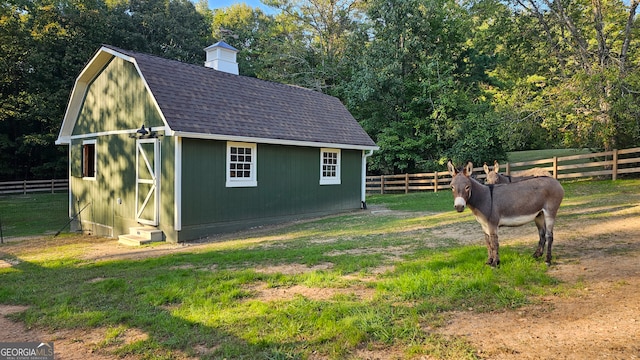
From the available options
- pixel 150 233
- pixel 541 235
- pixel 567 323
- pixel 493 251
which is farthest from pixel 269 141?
pixel 567 323

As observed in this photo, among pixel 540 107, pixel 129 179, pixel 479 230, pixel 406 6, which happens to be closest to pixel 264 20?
pixel 406 6

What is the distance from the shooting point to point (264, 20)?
39.0 meters

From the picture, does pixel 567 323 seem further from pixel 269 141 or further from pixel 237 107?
pixel 237 107

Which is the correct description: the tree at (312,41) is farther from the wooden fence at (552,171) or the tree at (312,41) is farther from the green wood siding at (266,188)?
the green wood siding at (266,188)

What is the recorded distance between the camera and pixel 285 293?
15.9ft

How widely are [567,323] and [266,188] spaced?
371 inches

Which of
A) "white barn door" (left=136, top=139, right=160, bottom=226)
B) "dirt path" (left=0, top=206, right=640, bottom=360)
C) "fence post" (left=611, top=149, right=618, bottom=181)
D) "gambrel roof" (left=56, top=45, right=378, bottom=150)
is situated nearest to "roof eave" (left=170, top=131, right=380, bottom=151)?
"gambrel roof" (left=56, top=45, right=378, bottom=150)

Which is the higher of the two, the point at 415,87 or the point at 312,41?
the point at 312,41

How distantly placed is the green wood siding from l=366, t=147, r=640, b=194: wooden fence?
6183 mm

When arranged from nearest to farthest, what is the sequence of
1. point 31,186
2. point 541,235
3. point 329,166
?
point 541,235 < point 329,166 < point 31,186

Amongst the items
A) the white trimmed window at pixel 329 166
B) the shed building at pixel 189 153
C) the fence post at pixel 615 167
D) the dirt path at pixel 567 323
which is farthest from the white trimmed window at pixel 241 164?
the fence post at pixel 615 167

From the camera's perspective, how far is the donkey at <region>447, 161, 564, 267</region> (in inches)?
194

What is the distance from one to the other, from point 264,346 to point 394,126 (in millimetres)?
22808

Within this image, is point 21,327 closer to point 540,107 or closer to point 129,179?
point 129,179
